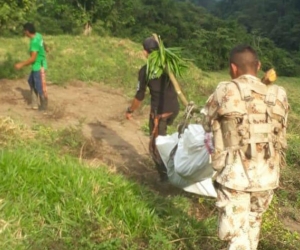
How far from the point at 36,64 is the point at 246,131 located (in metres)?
5.44

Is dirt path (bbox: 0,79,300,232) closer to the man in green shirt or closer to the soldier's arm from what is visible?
the man in green shirt

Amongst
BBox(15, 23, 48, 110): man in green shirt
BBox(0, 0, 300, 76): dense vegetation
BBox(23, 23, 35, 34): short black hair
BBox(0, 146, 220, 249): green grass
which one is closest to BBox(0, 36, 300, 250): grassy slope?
BBox(0, 146, 220, 249): green grass

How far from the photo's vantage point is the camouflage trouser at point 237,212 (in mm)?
3344

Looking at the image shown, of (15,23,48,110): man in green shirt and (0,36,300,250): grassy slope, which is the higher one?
(15,23,48,110): man in green shirt

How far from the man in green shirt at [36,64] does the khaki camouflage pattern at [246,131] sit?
5.08 metres

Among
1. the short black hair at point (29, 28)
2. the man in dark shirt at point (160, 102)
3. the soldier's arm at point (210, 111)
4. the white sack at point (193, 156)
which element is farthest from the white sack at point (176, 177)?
the short black hair at point (29, 28)

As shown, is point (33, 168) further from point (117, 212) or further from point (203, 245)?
point (203, 245)

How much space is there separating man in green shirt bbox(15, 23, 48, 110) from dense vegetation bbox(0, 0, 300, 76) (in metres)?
2.47

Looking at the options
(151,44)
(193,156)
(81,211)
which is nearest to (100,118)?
(151,44)

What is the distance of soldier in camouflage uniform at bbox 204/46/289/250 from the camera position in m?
3.26

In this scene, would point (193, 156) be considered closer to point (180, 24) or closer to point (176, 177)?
point (176, 177)

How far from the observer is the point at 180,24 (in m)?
42.6

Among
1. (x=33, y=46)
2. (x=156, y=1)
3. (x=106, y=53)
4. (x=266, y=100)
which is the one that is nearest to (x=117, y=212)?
(x=266, y=100)

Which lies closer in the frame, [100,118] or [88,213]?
[88,213]
